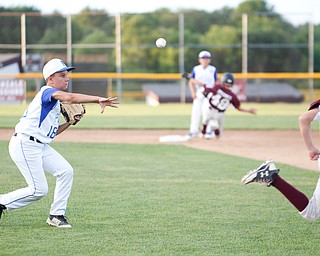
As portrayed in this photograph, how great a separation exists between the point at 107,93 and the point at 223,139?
20.8 meters

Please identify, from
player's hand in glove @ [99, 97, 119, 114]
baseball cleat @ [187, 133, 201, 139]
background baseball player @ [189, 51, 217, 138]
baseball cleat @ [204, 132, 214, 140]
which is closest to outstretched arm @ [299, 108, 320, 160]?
player's hand in glove @ [99, 97, 119, 114]

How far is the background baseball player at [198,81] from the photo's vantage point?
15.6 m

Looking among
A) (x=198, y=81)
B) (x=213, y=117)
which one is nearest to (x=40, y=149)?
(x=213, y=117)

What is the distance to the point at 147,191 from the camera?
8.66 metres

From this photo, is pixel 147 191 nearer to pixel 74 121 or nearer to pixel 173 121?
pixel 74 121

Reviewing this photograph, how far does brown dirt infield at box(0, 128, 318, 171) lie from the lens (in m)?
13.0

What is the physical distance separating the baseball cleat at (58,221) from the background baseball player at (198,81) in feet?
29.8

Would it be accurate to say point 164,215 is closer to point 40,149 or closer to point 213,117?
point 40,149

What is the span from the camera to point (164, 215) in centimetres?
709

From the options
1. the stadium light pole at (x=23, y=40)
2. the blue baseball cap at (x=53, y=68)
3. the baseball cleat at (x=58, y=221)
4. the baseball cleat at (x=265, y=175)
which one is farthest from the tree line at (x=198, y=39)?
the baseball cleat at (x=265, y=175)

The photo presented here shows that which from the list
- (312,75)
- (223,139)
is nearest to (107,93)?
(312,75)

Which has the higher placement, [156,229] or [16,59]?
[16,59]

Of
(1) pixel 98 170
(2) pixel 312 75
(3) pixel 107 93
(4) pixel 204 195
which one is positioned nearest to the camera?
(4) pixel 204 195

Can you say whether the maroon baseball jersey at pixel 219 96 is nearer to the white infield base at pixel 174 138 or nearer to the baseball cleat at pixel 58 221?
the white infield base at pixel 174 138
